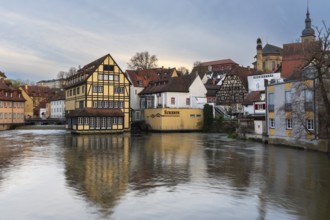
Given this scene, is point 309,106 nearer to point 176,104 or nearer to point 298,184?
point 298,184

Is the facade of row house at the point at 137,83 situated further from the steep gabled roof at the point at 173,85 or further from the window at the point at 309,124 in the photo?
the window at the point at 309,124

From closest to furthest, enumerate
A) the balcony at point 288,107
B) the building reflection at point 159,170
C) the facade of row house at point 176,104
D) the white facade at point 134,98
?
1. the building reflection at point 159,170
2. the balcony at point 288,107
3. the facade of row house at point 176,104
4. the white facade at point 134,98

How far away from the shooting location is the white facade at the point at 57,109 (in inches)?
3467

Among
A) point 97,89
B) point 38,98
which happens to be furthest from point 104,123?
point 38,98

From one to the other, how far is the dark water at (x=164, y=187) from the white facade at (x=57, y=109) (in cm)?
6680

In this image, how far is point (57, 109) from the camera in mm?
90500

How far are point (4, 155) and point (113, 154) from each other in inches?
281

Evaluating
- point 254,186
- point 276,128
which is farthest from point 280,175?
point 276,128

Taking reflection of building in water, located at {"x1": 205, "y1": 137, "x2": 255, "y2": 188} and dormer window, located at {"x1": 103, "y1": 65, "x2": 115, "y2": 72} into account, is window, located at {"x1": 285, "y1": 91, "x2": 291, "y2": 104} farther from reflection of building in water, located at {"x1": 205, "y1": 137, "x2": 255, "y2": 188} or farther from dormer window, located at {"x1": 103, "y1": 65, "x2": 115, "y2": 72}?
dormer window, located at {"x1": 103, "y1": 65, "x2": 115, "y2": 72}

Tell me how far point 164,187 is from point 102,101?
37.0 metres

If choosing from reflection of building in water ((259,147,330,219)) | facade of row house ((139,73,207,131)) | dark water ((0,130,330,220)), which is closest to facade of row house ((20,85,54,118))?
facade of row house ((139,73,207,131))

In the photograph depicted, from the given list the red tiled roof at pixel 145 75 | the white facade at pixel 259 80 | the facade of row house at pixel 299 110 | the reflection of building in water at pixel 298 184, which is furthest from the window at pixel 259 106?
the reflection of building in water at pixel 298 184

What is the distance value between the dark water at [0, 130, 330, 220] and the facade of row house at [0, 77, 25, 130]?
1661 inches

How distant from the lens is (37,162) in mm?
20734
